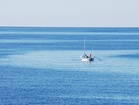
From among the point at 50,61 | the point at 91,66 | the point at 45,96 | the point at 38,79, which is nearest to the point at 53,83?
the point at 38,79

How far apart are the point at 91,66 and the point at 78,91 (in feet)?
98.3

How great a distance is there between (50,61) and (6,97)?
43.2 m

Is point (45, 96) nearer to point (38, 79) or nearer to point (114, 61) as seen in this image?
point (38, 79)

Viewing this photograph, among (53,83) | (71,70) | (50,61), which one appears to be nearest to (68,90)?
(53,83)

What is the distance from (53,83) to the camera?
7600 centimetres

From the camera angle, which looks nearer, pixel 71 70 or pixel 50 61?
pixel 71 70

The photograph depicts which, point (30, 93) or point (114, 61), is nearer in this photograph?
point (30, 93)

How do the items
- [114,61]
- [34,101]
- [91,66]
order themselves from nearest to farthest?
1. [34,101]
2. [91,66]
3. [114,61]

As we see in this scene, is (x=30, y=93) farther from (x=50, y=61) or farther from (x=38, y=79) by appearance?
(x=50, y=61)

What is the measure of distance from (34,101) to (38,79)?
17.2 metres

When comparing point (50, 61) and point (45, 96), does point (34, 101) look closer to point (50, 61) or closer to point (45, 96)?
point (45, 96)

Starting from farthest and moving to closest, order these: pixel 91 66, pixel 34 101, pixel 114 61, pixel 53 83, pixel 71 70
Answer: pixel 114 61 < pixel 91 66 < pixel 71 70 < pixel 53 83 < pixel 34 101

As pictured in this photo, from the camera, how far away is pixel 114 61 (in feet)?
353

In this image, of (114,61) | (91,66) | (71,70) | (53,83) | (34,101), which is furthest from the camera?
(114,61)
